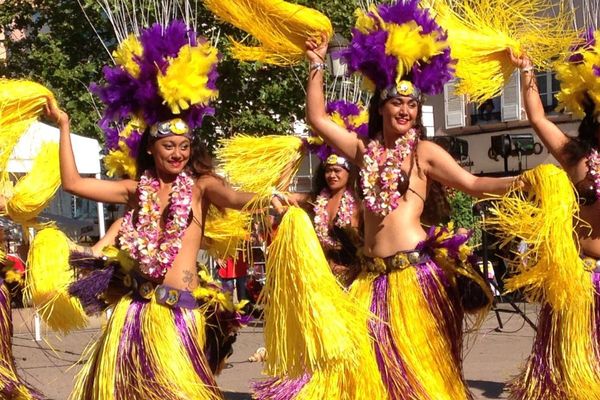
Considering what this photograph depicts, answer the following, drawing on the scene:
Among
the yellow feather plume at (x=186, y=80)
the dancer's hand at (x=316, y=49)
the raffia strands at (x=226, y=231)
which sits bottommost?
the raffia strands at (x=226, y=231)

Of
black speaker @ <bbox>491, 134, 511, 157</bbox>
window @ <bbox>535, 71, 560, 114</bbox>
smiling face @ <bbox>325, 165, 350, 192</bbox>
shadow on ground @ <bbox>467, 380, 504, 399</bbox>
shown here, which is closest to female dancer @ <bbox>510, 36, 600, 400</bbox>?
shadow on ground @ <bbox>467, 380, 504, 399</bbox>

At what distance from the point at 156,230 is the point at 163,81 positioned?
617mm

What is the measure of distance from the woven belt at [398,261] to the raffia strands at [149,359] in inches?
30.2

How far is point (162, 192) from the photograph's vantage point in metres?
4.43

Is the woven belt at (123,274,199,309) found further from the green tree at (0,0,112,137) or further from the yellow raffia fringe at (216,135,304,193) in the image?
the green tree at (0,0,112,137)

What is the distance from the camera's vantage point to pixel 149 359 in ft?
13.6

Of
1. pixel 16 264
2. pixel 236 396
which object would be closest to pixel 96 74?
pixel 236 396

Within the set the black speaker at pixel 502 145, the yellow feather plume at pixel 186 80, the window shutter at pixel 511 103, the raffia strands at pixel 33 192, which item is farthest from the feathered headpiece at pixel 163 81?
the window shutter at pixel 511 103

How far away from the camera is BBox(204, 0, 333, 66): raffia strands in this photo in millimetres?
4375

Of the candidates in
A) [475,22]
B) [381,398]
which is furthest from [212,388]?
[475,22]

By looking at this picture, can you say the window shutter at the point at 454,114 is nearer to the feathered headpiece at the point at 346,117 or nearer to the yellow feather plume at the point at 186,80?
the feathered headpiece at the point at 346,117

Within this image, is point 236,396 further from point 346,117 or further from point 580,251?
point 580,251

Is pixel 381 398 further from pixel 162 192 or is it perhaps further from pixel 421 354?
pixel 162 192

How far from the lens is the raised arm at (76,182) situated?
430 cm
